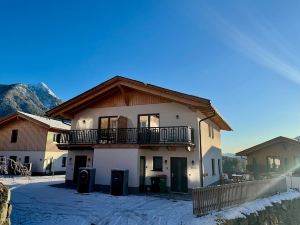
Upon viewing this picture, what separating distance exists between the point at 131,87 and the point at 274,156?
702 inches

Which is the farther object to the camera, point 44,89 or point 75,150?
point 44,89

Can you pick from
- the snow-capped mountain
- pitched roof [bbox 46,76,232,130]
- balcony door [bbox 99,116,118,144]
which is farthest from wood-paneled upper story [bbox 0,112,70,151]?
the snow-capped mountain

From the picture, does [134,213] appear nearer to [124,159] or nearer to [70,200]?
[70,200]

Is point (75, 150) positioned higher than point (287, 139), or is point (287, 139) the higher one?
point (287, 139)

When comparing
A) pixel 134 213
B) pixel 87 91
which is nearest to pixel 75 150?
pixel 87 91

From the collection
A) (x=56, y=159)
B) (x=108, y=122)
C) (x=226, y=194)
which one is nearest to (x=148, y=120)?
(x=108, y=122)

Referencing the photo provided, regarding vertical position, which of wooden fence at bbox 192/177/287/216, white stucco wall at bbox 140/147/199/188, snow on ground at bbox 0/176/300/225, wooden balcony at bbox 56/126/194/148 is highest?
wooden balcony at bbox 56/126/194/148

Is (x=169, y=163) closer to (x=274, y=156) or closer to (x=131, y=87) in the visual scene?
(x=131, y=87)

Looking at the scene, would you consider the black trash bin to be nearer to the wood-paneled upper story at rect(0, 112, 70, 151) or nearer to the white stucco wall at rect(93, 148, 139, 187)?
the white stucco wall at rect(93, 148, 139, 187)

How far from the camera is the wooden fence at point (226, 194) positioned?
10.2m

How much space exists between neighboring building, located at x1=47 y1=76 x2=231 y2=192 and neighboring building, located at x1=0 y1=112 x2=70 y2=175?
1115cm

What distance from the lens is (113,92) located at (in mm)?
19531

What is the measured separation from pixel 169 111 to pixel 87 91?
6.86 metres

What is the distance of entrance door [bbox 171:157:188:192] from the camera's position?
16078 mm
